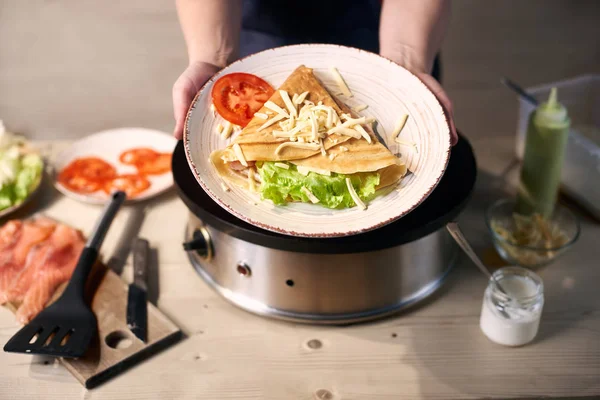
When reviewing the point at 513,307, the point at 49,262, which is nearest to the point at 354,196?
the point at 513,307

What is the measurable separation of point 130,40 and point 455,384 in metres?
2.22

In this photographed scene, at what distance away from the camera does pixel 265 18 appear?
181 cm

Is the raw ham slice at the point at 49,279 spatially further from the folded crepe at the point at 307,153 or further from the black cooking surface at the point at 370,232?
the folded crepe at the point at 307,153

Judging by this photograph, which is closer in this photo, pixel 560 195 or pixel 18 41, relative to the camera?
pixel 560 195

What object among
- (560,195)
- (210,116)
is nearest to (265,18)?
(210,116)

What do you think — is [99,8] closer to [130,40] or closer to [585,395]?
[130,40]

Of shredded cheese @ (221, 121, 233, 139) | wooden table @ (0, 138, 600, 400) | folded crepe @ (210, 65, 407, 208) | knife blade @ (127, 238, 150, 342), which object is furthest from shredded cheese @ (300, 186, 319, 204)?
knife blade @ (127, 238, 150, 342)

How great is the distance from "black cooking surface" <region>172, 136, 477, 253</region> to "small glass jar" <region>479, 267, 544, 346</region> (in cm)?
19

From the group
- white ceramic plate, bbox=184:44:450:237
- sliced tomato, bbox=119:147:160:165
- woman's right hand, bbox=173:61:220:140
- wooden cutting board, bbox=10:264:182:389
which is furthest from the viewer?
sliced tomato, bbox=119:147:160:165

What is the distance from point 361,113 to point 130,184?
Result: 79 centimetres

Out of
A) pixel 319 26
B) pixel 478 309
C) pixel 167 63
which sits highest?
pixel 319 26

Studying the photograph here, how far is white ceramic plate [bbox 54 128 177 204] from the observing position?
1.83m

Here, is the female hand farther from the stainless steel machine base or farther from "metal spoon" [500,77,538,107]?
"metal spoon" [500,77,538,107]

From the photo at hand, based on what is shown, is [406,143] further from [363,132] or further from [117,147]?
[117,147]
